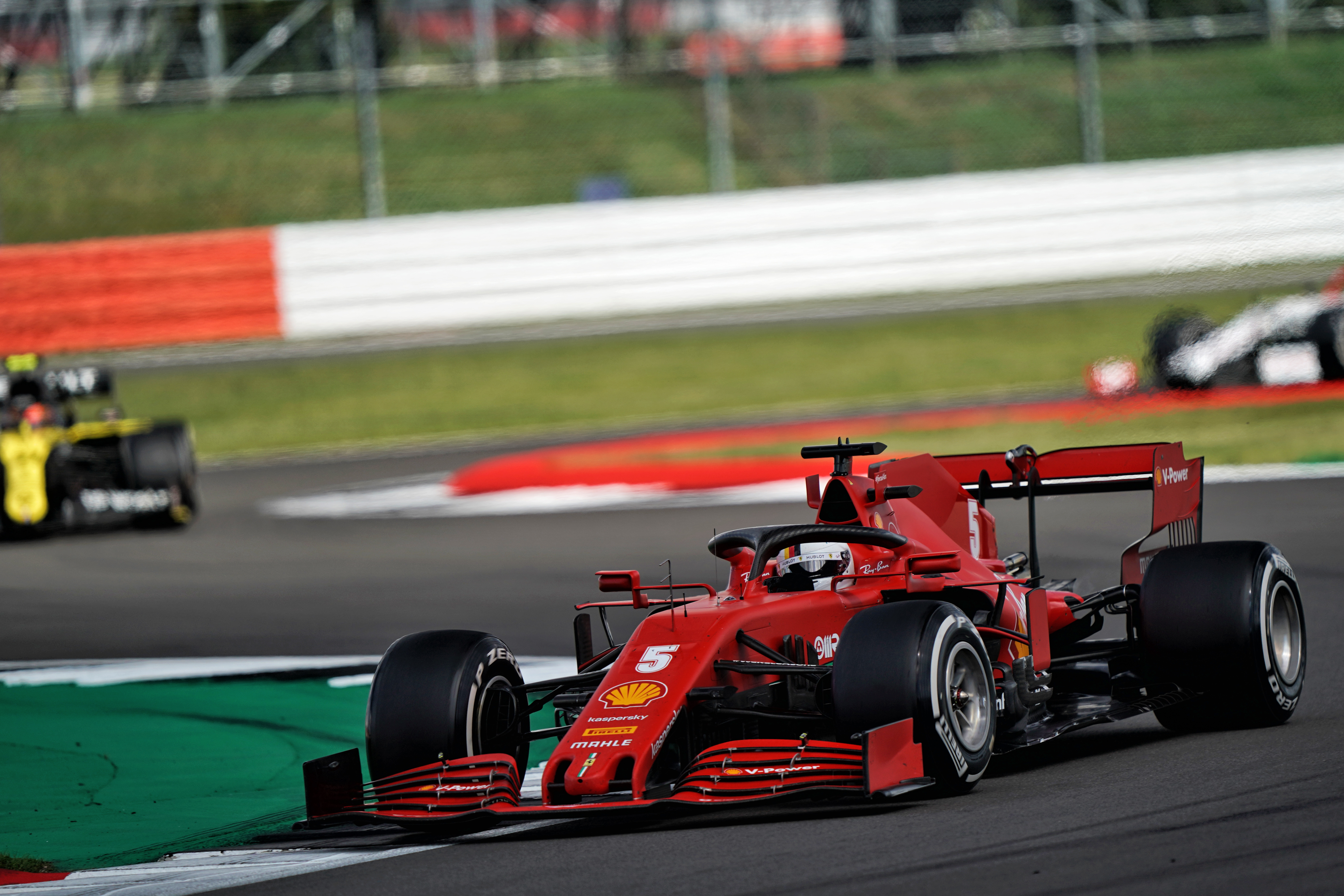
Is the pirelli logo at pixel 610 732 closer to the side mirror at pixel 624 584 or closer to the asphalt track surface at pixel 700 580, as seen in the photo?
the asphalt track surface at pixel 700 580

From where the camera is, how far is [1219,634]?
22.4ft

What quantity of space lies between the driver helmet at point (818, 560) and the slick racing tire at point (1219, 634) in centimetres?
122

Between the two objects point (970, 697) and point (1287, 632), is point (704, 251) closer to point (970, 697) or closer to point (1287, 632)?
point (1287, 632)

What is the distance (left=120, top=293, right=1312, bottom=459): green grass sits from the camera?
70.6 ft

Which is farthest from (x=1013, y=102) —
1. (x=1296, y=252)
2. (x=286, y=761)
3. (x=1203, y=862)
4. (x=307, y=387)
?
(x=1203, y=862)

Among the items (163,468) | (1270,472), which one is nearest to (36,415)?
(163,468)

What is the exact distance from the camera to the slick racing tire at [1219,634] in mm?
6809

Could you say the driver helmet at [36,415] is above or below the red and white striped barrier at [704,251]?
below

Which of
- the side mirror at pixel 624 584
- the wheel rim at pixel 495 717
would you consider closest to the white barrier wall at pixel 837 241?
the side mirror at pixel 624 584

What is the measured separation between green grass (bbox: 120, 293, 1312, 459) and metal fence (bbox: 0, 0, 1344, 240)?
2.53m

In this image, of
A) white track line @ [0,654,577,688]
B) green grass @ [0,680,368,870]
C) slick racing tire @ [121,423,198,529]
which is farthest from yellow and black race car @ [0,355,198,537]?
green grass @ [0,680,368,870]

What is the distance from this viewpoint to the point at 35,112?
89.5 ft

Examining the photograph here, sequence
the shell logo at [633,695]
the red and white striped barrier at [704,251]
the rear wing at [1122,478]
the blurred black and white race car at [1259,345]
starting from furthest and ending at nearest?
1. the red and white striped barrier at [704,251]
2. the blurred black and white race car at [1259,345]
3. the rear wing at [1122,478]
4. the shell logo at [633,695]

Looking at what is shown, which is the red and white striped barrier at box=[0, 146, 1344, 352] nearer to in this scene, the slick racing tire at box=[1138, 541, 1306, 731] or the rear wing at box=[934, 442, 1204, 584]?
the rear wing at box=[934, 442, 1204, 584]
